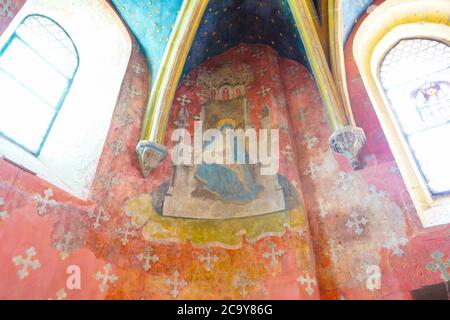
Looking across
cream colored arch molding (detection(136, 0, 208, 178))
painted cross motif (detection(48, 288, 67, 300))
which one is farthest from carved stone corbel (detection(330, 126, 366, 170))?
painted cross motif (detection(48, 288, 67, 300))

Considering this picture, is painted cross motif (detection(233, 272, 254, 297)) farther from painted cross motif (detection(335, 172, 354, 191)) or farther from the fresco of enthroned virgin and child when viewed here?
painted cross motif (detection(335, 172, 354, 191))

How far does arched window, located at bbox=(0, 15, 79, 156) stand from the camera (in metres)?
5.56

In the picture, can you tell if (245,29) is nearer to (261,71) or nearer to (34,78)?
(261,71)

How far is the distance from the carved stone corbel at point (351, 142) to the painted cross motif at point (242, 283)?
2226 mm

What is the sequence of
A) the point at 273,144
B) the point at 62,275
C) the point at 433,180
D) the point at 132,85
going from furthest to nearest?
1. the point at 132,85
2. the point at 273,144
3. the point at 433,180
4. the point at 62,275

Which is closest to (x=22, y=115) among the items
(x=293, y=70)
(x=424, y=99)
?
(x=293, y=70)

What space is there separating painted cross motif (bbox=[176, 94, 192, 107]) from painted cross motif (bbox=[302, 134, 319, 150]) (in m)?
2.23

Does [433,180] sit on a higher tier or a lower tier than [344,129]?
lower

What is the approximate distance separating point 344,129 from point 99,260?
3.82m

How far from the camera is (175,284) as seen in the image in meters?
5.18

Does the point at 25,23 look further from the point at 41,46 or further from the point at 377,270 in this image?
the point at 377,270

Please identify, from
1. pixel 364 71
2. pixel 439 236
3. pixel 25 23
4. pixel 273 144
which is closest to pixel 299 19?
pixel 364 71

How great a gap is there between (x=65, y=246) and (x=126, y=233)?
0.84m

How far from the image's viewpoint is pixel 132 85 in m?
6.95
